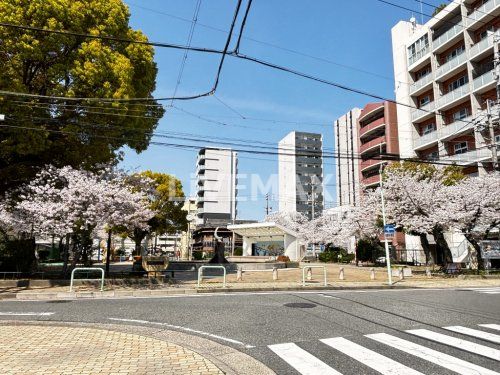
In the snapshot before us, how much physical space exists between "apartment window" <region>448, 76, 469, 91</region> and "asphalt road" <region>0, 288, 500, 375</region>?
30732 mm

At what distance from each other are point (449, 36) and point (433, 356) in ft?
135

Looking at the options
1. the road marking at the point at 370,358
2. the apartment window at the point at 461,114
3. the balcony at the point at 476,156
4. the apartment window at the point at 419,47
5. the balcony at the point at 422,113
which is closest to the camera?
the road marking at the point at 370,358

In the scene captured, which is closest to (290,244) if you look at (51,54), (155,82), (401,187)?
(401,187)

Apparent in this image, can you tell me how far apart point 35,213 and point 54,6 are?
321 inches

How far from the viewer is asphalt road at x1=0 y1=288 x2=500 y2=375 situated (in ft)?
17.5

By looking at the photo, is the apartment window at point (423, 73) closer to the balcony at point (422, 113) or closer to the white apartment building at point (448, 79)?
the white apartment building at point (448, 79)

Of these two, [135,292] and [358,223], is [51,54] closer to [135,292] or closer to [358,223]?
[135,292]

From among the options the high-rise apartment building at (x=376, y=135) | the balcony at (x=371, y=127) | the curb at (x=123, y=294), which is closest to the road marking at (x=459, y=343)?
the curb at (x=123, y=294)

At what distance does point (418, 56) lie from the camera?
4328 centimetres

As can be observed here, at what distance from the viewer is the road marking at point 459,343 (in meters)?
5.72

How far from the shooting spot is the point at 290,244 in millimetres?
41000

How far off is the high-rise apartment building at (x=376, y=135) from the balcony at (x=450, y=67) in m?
11.0

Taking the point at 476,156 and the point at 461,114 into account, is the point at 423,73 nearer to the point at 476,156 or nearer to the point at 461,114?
the point at 461,114

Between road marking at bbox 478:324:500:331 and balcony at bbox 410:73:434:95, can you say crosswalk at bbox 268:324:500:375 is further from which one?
balcony at bbox 410:73:434:95
